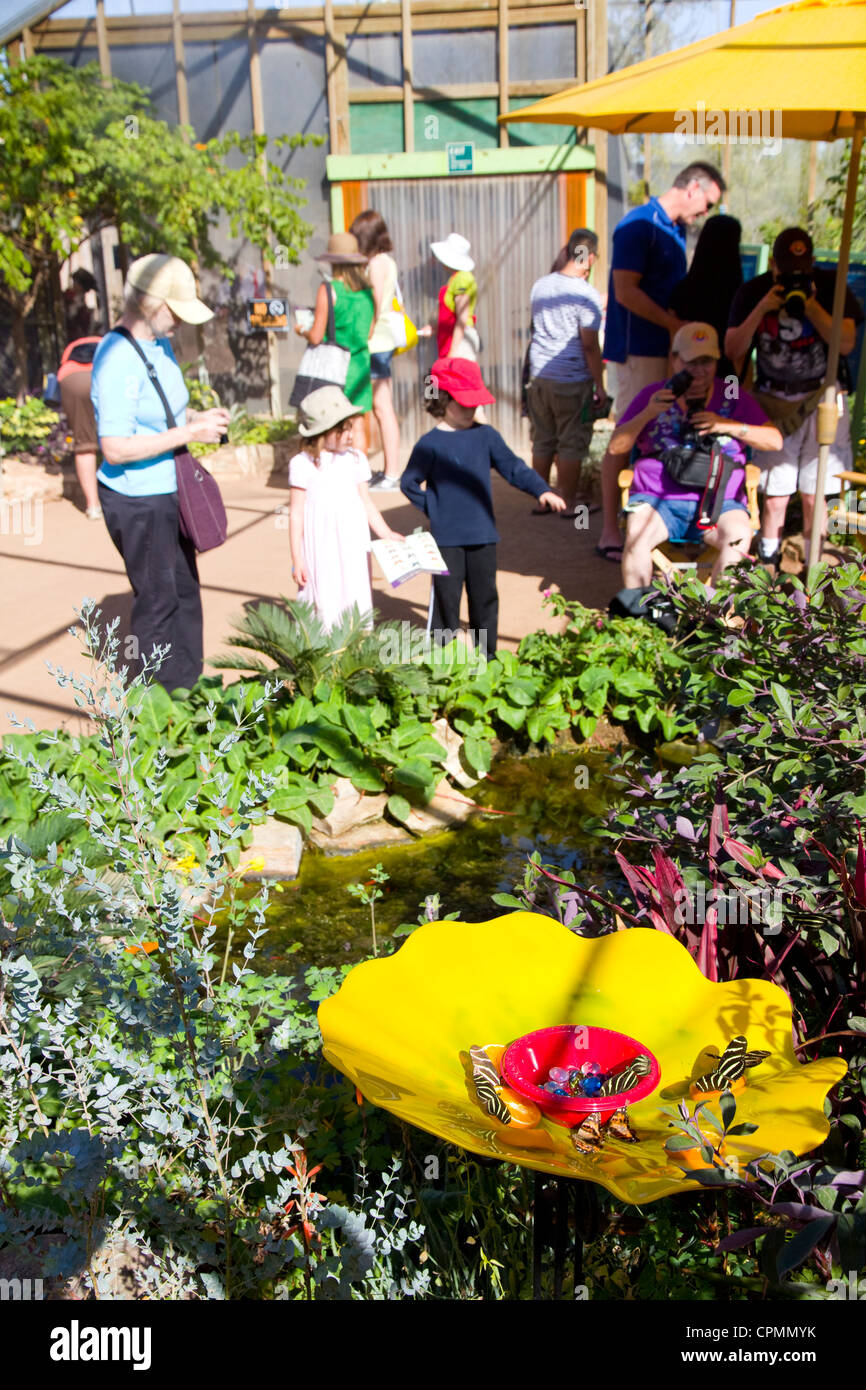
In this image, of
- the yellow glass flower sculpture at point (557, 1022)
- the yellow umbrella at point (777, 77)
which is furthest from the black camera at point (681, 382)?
the yellow glass flower sculpture at point (557, 1022)

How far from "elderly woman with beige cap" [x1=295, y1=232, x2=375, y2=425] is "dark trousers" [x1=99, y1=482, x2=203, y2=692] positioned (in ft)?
12.6

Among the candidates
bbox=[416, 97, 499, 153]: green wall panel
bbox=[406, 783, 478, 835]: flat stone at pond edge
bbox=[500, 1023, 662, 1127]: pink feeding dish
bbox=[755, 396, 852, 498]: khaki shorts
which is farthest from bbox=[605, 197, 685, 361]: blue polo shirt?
bbox=[500, 1023, 662, 1127]: pink feeding dish

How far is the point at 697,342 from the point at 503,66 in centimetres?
730

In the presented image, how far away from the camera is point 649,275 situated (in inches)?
257

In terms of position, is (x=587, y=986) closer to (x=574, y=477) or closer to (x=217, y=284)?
(x=574, y=477)

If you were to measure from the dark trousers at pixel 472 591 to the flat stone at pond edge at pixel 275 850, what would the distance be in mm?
1475

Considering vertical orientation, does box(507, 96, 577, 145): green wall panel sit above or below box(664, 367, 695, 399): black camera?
above

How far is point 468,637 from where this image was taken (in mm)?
4941

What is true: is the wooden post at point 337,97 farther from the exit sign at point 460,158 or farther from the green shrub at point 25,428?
the green shrub at point 25,428

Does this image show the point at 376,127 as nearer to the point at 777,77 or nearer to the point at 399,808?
the point at 777,77

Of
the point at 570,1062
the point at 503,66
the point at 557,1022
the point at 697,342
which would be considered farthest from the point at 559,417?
the point at 570,1062

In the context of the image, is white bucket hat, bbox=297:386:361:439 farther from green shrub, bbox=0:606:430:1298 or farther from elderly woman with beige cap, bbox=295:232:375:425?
elderly woman with beige cap, bbox=295:232:375:425

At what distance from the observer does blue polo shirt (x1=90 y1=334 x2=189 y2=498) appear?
13.7 ft

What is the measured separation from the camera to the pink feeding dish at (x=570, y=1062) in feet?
4.58
